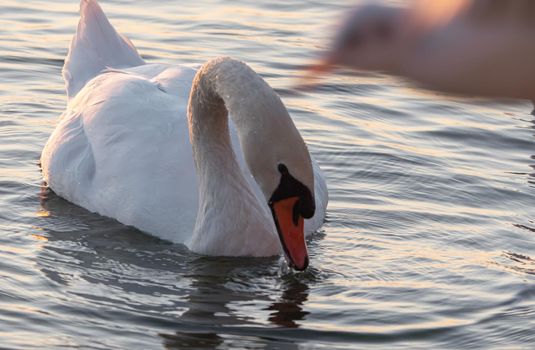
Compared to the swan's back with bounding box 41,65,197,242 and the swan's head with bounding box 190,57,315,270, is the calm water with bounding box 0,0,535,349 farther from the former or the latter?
the swan's head with bounding box 190,57,315,270

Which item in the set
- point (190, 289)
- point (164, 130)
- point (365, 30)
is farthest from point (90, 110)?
point (365, 30)

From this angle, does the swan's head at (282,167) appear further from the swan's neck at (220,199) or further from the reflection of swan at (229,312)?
the swan's neck at (220,199)

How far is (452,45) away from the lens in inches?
35.5

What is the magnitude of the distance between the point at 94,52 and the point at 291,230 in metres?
3.82

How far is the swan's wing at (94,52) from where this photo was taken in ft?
27.7

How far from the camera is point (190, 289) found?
5.43 metres

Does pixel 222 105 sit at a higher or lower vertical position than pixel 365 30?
lower

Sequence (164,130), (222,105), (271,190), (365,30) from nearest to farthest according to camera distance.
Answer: (365,30) < (271,190) < (222,105) < (164,130)

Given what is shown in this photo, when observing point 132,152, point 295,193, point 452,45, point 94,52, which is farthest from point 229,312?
point 452,45

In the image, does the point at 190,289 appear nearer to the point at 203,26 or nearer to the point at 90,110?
the point at 90,110

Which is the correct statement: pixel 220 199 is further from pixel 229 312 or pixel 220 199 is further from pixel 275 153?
pixel 275 153

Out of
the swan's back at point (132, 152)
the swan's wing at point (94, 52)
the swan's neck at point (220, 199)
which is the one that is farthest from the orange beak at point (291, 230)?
the swan's wing at point (94, 52)

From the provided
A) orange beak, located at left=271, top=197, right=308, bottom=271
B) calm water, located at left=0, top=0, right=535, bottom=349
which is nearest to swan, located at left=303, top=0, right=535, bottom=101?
calm water, located at left=0, top=0, right=535, bottom=349

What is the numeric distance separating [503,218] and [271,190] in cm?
245
